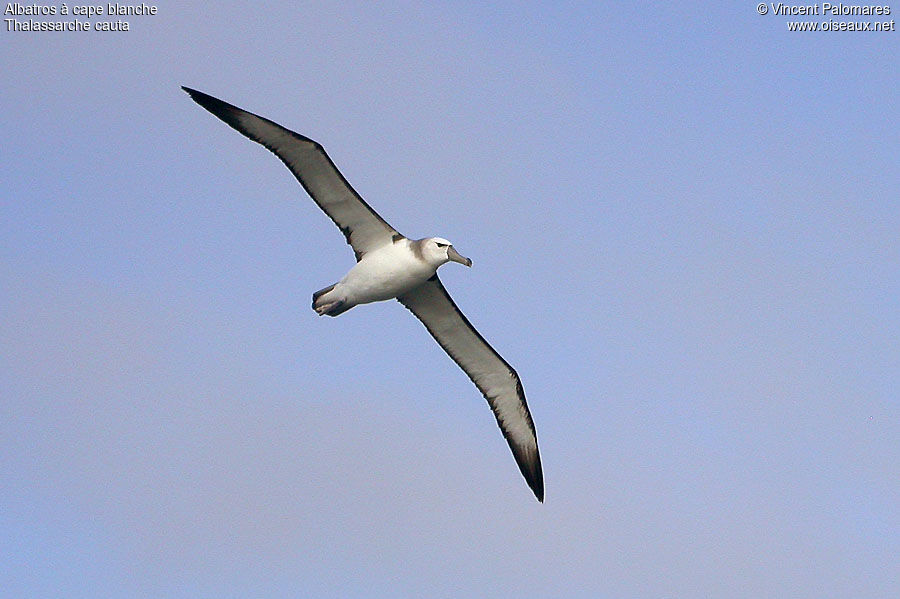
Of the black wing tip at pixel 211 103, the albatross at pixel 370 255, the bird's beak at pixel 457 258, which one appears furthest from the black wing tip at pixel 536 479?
the black wing tip at pixel 211 103

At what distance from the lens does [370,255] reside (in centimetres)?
2200

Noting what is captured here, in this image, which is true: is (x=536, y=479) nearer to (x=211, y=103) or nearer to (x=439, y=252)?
(x=439, y=252)

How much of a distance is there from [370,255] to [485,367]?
11.9 ft

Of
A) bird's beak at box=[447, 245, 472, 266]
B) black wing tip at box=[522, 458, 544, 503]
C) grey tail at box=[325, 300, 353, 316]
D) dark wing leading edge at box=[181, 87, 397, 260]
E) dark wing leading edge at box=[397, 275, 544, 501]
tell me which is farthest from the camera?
black wing tip at box=[522, 458, 544, 503]

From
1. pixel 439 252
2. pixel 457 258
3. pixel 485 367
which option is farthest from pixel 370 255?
pixel 485 367

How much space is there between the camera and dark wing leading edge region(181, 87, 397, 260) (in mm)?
21000

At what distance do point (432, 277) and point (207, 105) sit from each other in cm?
487

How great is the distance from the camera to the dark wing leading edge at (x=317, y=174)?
21000 millimetres

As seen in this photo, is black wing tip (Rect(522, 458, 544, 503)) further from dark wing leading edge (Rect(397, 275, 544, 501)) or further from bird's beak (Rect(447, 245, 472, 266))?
bird's beak (Rect(447, 245, 472, 266))

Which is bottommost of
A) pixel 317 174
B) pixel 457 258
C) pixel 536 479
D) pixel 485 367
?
pixel 536 479

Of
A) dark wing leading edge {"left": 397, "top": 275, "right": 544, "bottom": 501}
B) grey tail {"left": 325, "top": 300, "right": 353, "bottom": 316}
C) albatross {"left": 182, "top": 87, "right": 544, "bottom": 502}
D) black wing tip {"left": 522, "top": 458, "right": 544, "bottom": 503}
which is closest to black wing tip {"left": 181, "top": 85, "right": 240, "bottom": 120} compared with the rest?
albatross {"left": 182, "top": 87, "right": 544, "bottom": 502}

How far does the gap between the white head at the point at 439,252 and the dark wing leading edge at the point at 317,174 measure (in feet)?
2.44

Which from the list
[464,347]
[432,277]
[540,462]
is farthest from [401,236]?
[540,462]

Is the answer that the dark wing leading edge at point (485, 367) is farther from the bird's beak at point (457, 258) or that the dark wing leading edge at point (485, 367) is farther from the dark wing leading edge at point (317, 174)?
the dark wing leading edge at point (317, 174)
